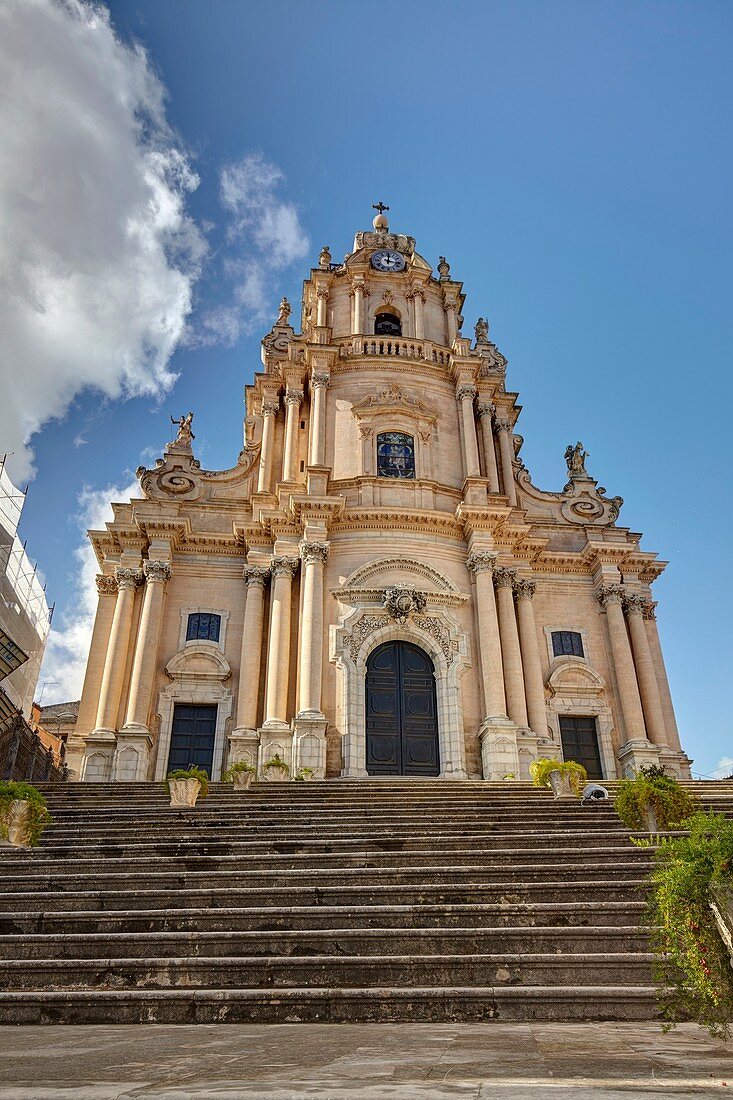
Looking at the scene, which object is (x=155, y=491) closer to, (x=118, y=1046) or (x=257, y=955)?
(x=257, y=955)

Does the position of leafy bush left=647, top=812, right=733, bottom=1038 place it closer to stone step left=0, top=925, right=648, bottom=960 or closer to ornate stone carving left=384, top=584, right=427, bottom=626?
stone step left=0, top=925, right=648, bottom=960

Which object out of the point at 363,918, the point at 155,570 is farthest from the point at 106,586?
the point at 363,918

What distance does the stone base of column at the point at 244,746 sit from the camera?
2120cm

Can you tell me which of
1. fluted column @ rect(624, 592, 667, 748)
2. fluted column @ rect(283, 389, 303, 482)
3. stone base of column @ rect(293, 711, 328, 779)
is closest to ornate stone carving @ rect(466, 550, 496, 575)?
fluted column @ rect(624, 592, 667, 748)

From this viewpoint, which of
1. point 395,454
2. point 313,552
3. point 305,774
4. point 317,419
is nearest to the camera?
point 305,774

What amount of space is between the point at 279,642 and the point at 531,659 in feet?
25.2

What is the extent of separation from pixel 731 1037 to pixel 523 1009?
171 cm

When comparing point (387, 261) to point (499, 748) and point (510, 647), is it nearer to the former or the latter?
point (510, 647)

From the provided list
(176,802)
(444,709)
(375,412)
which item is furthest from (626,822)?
(375,412)

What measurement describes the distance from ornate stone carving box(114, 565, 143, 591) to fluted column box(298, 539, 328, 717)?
511 cm

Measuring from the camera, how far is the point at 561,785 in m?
16.1

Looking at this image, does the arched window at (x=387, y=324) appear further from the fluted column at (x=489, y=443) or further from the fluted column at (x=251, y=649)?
the fluted column at (x=251, y=649)

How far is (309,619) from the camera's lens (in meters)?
22.3

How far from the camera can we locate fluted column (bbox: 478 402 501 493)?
26.9 m
